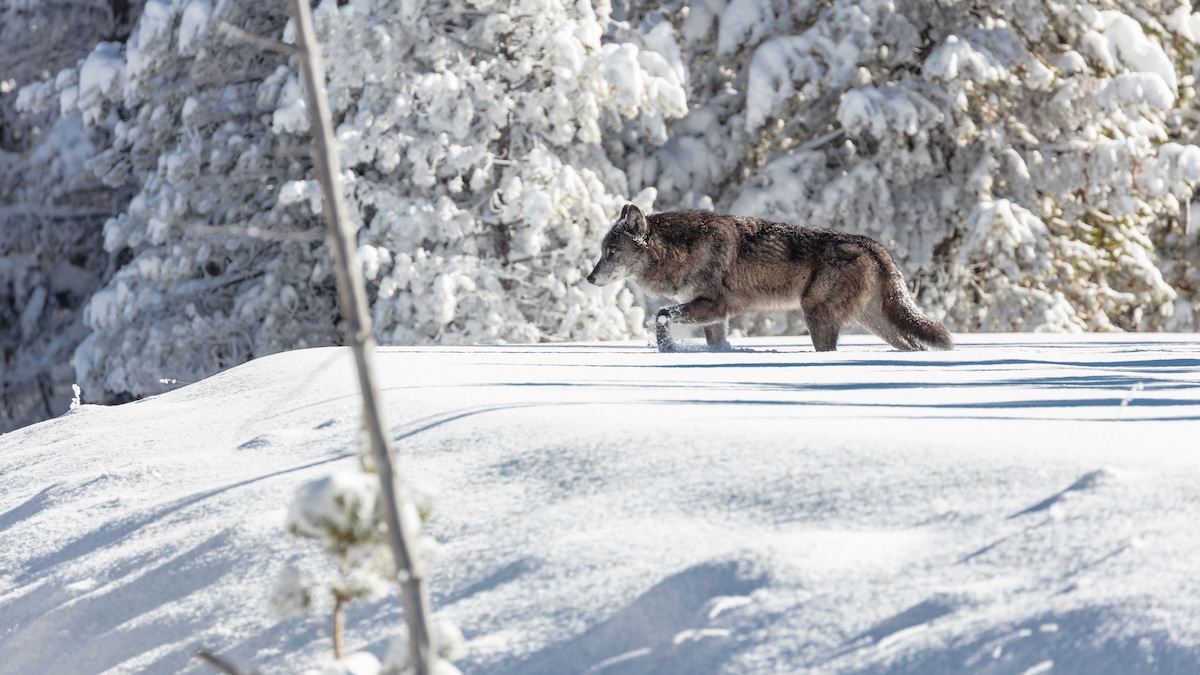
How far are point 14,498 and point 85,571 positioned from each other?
1.12 metres

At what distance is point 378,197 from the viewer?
1420cm

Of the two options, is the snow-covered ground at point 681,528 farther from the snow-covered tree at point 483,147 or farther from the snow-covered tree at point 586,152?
the snow-covered tree at point 586,152

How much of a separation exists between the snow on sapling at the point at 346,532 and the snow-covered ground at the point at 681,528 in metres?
0.17

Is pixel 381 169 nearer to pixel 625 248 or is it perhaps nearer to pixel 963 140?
pixel 963 140

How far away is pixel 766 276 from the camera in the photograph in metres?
7.17

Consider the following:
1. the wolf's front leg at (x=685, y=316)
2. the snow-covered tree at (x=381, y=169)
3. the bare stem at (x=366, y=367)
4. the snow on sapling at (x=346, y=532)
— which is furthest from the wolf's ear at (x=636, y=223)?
the snow-covered tree at (x=381, y=169)

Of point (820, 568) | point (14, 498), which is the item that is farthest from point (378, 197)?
point (820, 568)

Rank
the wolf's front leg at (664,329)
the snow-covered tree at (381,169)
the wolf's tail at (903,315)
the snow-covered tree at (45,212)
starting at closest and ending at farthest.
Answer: the wolf's tail at (903,315), the wolf's front leg at (664,329), the snow-covered tree at (381,169), the snow-covered tree at (45,212)

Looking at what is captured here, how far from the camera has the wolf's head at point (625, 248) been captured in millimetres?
7668

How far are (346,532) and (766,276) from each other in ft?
16.7

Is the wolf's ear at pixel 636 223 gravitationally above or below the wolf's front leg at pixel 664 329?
above

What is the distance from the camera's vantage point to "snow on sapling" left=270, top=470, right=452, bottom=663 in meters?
Answer: 2.31

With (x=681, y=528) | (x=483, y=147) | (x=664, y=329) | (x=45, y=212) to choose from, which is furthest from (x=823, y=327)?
(x=45, y=212)

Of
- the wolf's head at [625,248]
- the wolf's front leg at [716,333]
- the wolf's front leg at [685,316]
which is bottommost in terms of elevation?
the wolf's front leg at [716,333]
